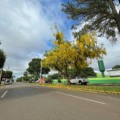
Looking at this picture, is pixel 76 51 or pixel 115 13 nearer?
pixel 115 13

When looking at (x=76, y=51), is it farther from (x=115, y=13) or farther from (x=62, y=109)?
(x=62, y=109)

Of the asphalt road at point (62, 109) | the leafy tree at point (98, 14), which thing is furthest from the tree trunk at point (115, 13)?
the asphalt road at point (62, 109)

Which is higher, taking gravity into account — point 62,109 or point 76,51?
point 76,51

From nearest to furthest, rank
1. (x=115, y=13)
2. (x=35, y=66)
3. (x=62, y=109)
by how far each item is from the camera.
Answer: (x=62, y=109)
(x=115, y=13)
(x=35, y=66)

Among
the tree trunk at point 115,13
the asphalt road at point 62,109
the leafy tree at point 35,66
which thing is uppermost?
the leafy tree at point 35,66

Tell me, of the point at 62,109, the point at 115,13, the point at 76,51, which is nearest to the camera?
the point at 62,109

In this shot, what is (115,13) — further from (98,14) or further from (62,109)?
(62,109)

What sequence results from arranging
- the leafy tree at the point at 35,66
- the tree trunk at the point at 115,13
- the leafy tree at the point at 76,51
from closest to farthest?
the tree trunk at the point at 115,13 → the leafy tree at the point at 76,51 → the leafy tree at the point at 35,66

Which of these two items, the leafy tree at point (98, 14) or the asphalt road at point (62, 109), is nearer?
the asphalt road at point (62, 109)

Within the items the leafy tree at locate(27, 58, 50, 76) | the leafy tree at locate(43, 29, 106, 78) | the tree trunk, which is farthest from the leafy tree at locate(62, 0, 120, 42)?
the leafy tree at locate(27, 58, 50, 76)

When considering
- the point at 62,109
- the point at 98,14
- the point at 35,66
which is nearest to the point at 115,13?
the point at 98,14

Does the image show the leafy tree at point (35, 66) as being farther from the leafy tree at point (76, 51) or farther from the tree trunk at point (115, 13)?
the tree trunk at point (115, 13)

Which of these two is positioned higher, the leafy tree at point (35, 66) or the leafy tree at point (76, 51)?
the leafy tree at point (35, 66)

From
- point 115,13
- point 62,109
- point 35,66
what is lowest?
point 62,109
